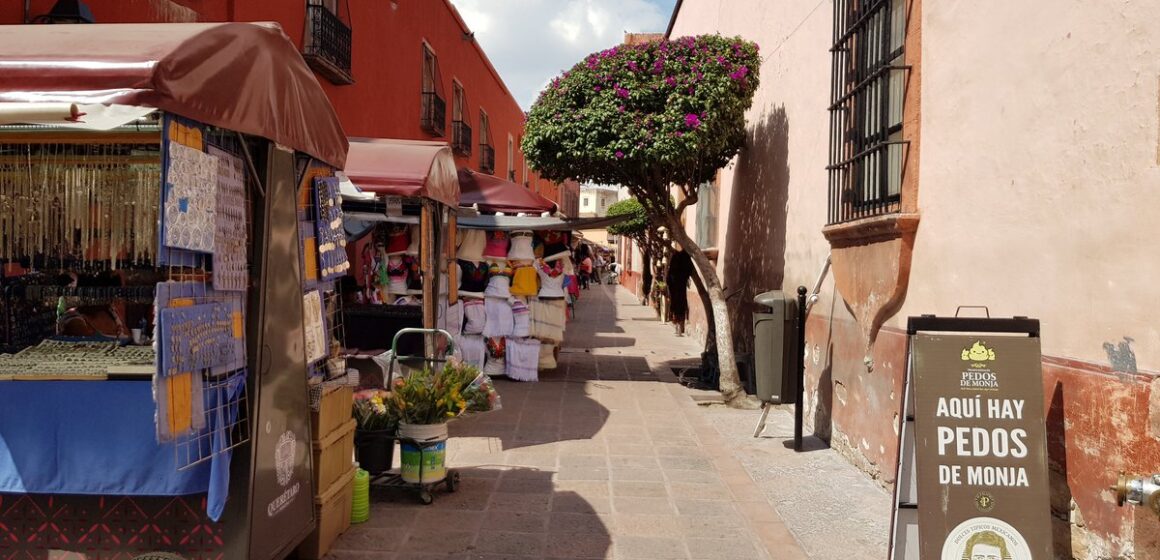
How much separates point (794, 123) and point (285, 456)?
21.2ft

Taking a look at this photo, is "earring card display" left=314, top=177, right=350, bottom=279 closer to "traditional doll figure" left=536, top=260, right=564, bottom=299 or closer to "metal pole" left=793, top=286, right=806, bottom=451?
"metal pole" left=793, top=286, right=806, bottom=451

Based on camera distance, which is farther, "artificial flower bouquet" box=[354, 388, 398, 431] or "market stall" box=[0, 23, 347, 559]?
"artificial flower bouquet" box=[354, 388, 398, 431]

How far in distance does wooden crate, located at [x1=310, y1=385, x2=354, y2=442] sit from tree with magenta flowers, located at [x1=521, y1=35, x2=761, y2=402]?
496 centimetres

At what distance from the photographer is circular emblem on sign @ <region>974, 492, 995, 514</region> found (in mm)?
3467

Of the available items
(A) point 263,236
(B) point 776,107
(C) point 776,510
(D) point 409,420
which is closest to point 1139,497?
(C) point 776,510

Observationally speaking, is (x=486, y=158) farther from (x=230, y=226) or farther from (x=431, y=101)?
(x=230, y=226)

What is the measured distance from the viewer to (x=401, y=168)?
6484mm

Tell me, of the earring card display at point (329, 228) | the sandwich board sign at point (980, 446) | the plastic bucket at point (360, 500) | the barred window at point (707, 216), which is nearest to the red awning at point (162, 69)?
the earring card display at point (329, 228)

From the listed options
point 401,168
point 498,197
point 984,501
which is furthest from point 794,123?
point 984,501

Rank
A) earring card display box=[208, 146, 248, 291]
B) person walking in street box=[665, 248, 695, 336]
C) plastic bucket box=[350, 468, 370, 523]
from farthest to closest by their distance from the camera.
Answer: person walking in street box=[665, 248, 695, 336] < plastic bucket box=[350, 468, 370, 523] < earring card display box=[208, 146, 248, 291]

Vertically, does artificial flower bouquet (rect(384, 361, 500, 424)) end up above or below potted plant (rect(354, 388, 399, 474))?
above

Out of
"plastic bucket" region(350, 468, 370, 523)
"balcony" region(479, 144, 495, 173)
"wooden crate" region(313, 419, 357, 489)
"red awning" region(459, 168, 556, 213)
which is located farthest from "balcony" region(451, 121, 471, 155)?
"wooden crate" region(313, 419, 357, 489)

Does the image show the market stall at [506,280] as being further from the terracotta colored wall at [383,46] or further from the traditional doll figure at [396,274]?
the traditional doll figure at [396,274]

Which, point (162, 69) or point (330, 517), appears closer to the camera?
point (162, 69)
